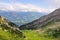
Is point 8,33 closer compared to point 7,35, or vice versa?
point 7,35

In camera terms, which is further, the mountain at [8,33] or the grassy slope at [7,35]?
the mountain at [8,33]

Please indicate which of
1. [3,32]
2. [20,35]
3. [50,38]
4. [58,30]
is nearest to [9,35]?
[3,32]

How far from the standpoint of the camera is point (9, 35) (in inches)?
4823

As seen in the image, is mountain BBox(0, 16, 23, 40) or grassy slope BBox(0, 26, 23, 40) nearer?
grassy slope BBox(0, 26, 23, 40)

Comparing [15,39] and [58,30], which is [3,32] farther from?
[58,30]

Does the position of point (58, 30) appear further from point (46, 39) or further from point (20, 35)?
point (20, 35)

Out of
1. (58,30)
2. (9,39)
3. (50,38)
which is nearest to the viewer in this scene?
(9,39)

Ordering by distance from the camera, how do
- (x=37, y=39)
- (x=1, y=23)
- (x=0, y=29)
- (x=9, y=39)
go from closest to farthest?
(x=9, y=39), (x=0, y=29), (x=1, y=23), (x=37, y=39)

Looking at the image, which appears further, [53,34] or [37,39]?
[53,34]

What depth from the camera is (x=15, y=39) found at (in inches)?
4754

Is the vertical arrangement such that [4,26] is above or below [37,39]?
above

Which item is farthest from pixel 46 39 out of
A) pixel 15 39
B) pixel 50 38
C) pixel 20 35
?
pixel 15 39

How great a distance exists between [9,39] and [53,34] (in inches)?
2584

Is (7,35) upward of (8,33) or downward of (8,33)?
downward
